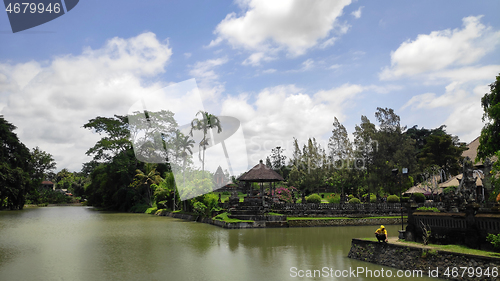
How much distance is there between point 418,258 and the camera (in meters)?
9.56

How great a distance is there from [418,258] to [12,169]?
1789 inches

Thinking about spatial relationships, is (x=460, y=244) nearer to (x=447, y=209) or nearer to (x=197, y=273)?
(x=447, y=209)

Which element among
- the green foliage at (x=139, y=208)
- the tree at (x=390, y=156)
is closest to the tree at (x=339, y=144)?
the tree at (x=390, y=156)

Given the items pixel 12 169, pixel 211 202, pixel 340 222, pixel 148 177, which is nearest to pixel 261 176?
pixel 211 202

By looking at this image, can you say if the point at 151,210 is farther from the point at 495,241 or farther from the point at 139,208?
the point at 495,241

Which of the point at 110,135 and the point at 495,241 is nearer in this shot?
the point at 495,241

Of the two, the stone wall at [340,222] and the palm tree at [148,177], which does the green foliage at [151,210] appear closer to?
the palm tree at [148,177]

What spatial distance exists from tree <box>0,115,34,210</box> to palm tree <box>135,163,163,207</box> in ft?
44.9

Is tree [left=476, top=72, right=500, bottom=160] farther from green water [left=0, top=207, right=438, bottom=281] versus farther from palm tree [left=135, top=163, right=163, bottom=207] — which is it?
palm tree [left=135, top=163, right=163, bottom=207]

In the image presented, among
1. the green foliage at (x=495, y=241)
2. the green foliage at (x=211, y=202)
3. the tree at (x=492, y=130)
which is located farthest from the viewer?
the green foliage at (x=211, y=202)

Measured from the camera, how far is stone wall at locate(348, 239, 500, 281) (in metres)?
8.11

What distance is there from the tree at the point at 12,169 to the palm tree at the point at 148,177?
1367cm

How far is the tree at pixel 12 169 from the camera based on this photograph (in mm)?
38562

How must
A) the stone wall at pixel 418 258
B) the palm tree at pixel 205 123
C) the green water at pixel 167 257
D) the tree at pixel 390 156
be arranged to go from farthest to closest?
the palm tree at pixel 205 123, the tree at pixel 390 156, the green water at pixel 167 257, the stone wall at pixel 418 258
